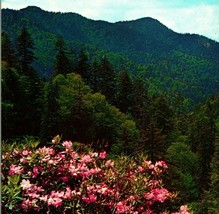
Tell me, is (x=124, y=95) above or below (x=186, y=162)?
above

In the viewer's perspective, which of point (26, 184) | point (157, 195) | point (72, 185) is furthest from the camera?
point (157, 195)

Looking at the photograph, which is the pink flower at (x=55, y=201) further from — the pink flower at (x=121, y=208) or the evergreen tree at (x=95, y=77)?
the evergreen tree at (x=95, y=77)

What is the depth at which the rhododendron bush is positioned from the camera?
263 inches

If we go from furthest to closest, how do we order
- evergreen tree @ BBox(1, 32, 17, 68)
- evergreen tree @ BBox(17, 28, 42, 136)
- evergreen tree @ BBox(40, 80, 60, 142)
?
1. evergreen tree @ BBox(1, 32, 17, 68)
2. evergreen tree @ BBox(17, 28, 42, 136)
3. evergreen tree @ BBox(40, 80, 60, 142)

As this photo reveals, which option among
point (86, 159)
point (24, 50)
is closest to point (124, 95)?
point (24, 50)

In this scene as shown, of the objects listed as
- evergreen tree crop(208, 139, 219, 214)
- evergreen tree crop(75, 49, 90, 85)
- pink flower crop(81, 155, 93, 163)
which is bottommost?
evergreen tree crop(208, 139, 219, 214)

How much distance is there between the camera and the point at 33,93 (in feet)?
147

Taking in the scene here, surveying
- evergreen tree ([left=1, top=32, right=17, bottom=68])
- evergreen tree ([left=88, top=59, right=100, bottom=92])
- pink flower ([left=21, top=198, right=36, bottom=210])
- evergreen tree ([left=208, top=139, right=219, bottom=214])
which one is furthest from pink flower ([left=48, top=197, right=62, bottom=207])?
evergreen tree ([left=88, top=59, right=100, bottom=92])

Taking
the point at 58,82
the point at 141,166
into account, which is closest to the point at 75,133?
the point at 58,82

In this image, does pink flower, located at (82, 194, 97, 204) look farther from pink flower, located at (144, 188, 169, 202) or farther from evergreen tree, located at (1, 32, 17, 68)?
evergreen tree, located at (1, 32, 17, 68)

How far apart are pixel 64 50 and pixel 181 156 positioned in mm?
22991

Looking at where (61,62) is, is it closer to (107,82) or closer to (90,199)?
(107,82)

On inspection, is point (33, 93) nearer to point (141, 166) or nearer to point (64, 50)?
point (64, 50)

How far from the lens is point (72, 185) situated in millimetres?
7938
